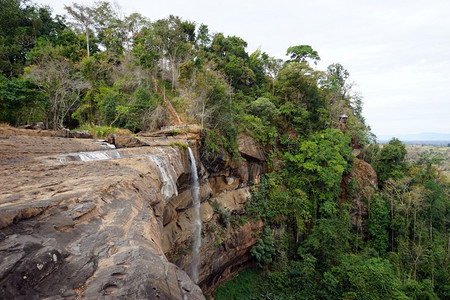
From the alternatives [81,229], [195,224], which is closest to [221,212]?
[195,224]

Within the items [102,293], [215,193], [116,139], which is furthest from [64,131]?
[102,293]

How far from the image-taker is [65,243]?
1940mm

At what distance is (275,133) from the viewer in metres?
16.3

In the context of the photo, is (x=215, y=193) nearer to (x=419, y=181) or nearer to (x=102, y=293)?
(x=102, y=293)

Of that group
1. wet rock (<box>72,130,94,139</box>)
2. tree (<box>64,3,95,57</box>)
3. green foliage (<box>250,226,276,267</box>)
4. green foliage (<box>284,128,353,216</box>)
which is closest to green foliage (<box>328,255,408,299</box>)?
green foliage (<box>250,226,276,267</box>)

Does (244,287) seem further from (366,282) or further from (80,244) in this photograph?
(80,244)

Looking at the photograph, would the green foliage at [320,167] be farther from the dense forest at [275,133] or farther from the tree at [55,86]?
the tree at [55,86]

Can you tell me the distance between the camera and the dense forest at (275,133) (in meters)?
11.9

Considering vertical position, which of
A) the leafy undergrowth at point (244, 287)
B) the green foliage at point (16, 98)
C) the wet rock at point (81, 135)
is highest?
the green foliage at point (16, 98)

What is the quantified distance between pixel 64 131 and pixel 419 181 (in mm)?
25827

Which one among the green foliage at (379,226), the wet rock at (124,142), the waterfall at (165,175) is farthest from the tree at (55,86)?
the green foliage at (379,226)

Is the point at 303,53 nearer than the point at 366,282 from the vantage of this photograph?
No

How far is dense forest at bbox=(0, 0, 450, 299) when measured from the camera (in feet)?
39.0

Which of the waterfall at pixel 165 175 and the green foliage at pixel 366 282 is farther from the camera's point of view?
the green foliage at pixel 366 282
